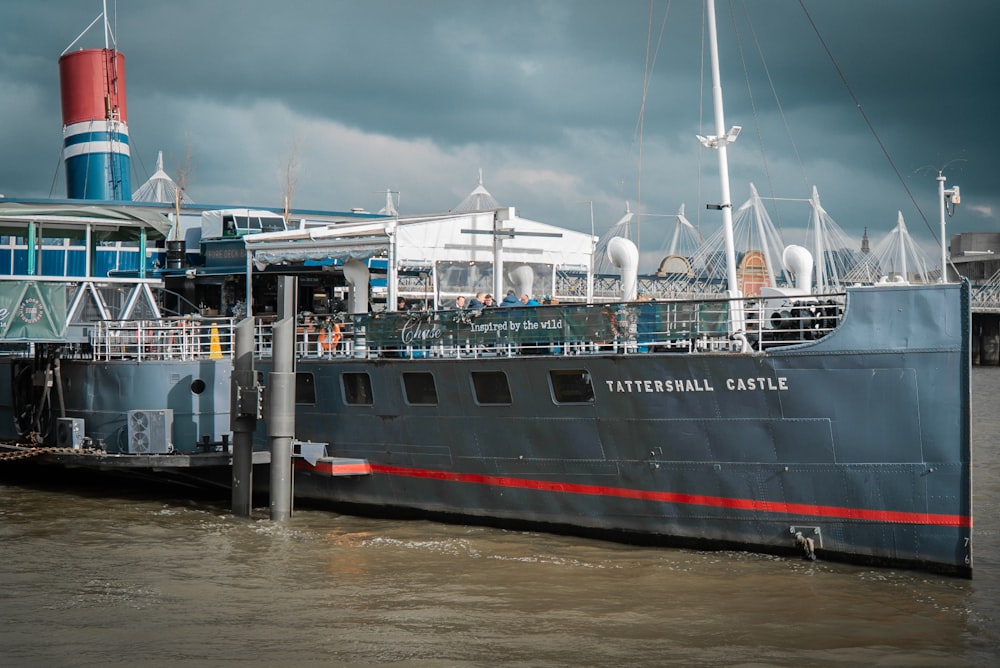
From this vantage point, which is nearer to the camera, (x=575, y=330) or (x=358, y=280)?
(x=575, y=330)

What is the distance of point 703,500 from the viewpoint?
50.7ft

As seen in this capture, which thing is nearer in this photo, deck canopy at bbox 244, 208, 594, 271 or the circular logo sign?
deck canopy at bbox 244, 208, 594, 271

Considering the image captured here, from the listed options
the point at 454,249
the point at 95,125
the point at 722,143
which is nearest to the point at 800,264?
the point at 722,143

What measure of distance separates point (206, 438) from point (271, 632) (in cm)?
859

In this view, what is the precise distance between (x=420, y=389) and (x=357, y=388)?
1497mm

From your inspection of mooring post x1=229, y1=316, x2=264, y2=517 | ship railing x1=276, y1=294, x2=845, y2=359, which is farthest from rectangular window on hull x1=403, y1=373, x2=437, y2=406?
mooring post x1=229, y1=316, x2=264, y2=517

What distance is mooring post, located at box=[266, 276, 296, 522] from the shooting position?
17.6 metres

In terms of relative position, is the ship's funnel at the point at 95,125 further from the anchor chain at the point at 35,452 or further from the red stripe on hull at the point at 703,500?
the red stripe on hull at the point at 703,500

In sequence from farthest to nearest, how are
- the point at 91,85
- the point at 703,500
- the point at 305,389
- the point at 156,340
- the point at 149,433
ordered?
the point at 91,85 → the point at 156,340 → the point at 305,389 → the point at 149,433 → the point at 703,500

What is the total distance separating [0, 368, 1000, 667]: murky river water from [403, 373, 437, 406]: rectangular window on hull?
7.06ft

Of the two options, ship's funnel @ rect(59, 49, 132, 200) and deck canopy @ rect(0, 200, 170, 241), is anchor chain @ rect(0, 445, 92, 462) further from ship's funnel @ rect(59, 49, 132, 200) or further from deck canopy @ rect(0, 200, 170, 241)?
ship's funnel @ rect(59, 49, 132, 200)

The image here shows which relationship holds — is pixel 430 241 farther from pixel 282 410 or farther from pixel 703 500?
pixel 703 500

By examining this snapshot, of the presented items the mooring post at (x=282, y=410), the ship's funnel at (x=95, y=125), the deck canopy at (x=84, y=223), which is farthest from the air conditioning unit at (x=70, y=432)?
the ship's funnel at (x=95, y=125)

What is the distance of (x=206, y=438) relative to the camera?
19.8m
